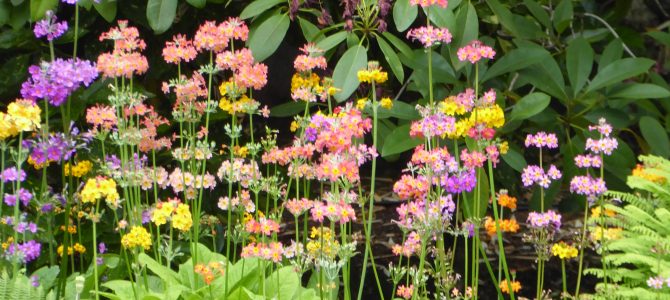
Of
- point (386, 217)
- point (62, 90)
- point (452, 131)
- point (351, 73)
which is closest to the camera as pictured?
point (62, 90)

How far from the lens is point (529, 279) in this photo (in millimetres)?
3459

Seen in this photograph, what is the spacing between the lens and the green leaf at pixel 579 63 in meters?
2.68

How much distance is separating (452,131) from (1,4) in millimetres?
1437

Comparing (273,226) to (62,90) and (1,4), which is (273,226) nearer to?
(62,90)

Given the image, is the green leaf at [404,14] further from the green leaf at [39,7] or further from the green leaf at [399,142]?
the green leaf at [39,7]

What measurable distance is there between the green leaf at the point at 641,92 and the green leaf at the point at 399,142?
0.71 m

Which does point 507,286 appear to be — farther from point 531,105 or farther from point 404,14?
point 404,14

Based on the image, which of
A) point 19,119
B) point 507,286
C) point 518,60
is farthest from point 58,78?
point 518,60

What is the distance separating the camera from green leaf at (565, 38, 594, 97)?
2678mm

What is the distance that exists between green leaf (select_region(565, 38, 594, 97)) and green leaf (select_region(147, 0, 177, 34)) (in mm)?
1152

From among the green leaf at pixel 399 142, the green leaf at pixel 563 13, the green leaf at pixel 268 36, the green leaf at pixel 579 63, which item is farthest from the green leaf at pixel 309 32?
the green leaf at pixel 563 13

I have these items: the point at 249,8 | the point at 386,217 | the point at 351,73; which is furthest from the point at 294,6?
the point at 386,217

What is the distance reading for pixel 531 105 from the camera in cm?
242

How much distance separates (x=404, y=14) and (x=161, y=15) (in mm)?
650
